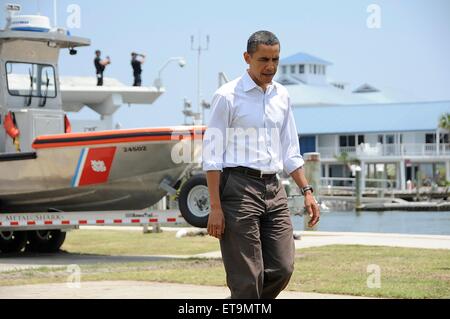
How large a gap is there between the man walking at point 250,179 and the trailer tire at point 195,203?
875 centimetres

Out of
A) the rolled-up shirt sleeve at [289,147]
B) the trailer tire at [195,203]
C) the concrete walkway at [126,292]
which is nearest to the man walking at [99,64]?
the trailer tire at [195,203]

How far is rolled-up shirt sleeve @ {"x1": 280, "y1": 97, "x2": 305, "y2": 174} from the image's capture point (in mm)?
7512

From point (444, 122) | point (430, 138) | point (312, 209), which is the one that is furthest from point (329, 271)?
point (430, 138)

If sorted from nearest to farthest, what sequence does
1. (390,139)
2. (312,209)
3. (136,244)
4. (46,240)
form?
(312,209), (46,240), (136,244), (390,139)

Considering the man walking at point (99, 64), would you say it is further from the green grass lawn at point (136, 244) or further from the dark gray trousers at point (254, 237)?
the dark gray trousers at point (254, 237)

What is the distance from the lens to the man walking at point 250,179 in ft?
23.5

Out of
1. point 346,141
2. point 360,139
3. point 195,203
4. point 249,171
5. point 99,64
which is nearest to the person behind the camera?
point 249,171

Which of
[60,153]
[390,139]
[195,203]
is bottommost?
[390,139]

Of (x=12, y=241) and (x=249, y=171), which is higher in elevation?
(x=249, y=171)

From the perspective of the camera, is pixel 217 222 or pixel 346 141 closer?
pixel 217 222

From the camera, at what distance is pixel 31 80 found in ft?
60.3

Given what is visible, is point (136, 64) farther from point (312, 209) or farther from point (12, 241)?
point (312, 209)

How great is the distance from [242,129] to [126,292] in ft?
13.1

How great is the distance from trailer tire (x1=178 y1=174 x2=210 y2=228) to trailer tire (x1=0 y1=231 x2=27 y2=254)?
3542mm
